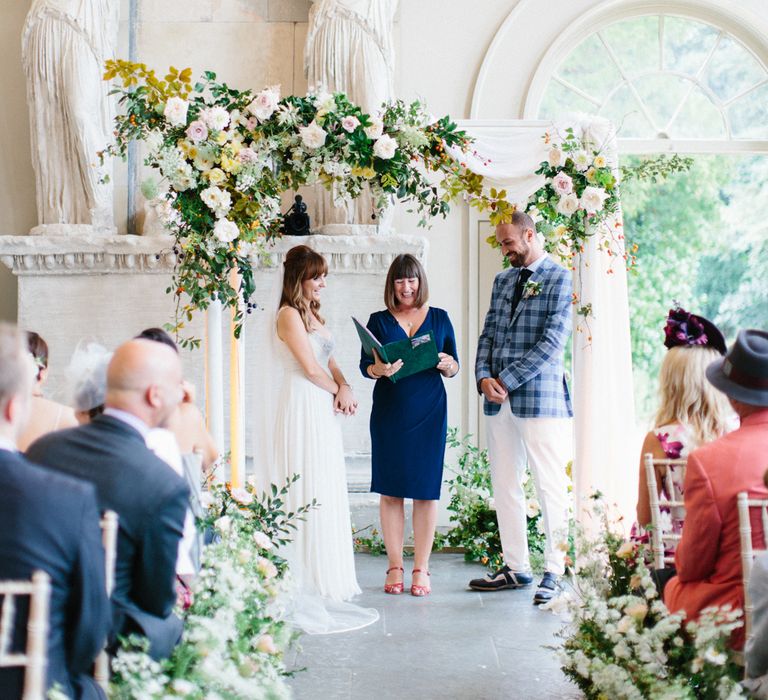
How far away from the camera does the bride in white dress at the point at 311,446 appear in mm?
4930

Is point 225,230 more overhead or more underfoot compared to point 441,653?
more overhead

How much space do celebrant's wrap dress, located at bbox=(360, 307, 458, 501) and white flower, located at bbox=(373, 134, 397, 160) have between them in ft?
3.23

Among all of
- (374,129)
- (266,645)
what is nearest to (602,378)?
(374,129)

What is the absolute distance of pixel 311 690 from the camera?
3811mm

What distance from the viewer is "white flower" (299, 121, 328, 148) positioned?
15.3ft

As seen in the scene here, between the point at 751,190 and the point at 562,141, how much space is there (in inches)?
161

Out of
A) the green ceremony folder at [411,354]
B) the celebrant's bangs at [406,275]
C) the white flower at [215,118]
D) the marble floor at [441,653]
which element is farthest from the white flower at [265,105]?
the marble floor at [441,653]

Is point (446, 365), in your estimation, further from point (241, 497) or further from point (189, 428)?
point (189, 428)

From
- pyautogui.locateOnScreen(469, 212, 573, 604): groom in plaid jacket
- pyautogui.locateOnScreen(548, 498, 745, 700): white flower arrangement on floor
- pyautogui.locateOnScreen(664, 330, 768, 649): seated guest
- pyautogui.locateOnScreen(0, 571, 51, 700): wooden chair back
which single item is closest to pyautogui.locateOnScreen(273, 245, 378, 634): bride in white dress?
pyautogui.locateOnScreen(469, 212, 573, 604): groom in plaid jacket

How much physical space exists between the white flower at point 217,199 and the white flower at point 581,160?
1769 mm

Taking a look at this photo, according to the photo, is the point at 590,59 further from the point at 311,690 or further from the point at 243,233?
the point at 311,690

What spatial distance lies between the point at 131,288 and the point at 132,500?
14.9 ft

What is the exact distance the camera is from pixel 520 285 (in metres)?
5.17

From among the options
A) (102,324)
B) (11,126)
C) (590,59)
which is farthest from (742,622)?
(11,126)
